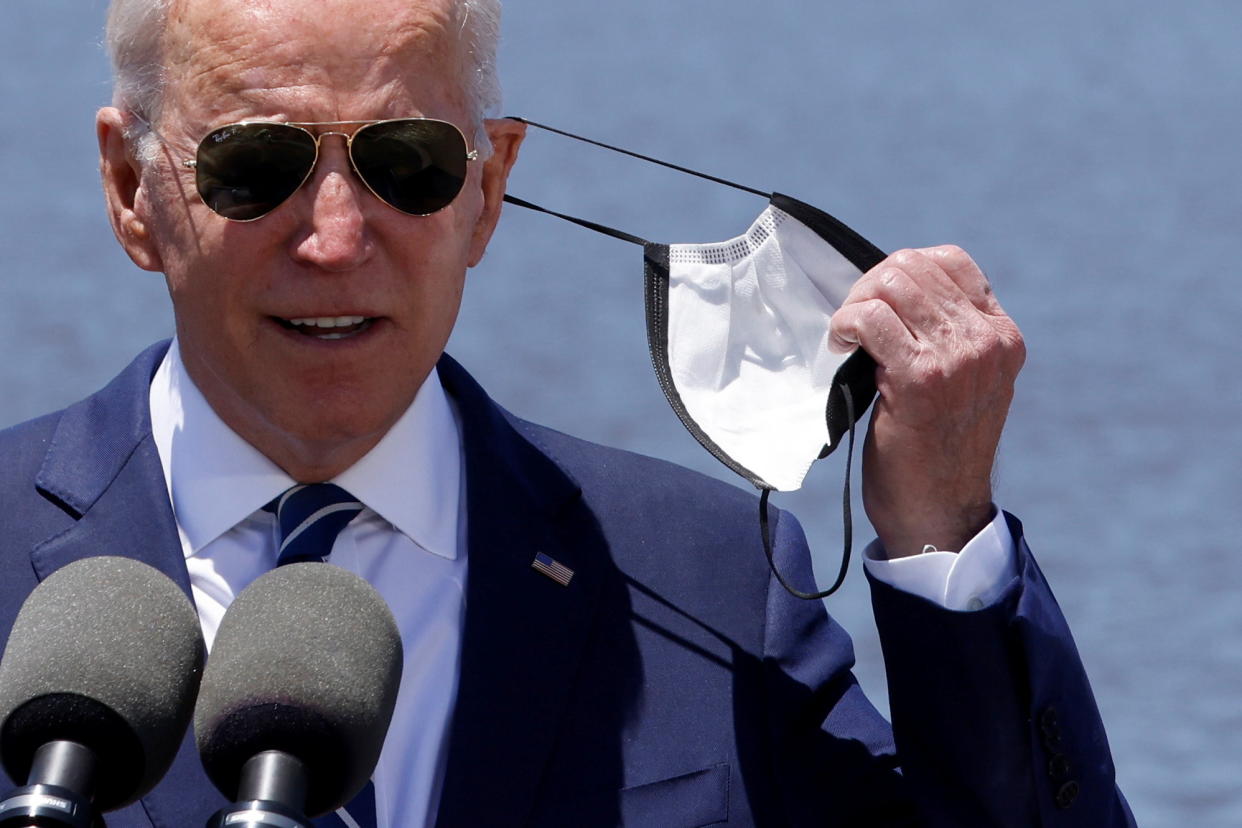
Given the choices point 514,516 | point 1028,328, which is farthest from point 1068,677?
point 1028,328

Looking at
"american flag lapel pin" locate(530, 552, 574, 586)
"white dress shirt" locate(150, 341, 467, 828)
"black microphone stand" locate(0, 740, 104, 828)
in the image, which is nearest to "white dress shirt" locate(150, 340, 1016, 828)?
"white dress shirt" locate(150, 341, 467, 828)

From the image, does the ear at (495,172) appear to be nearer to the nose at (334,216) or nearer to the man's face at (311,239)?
the man's face at (311,239)

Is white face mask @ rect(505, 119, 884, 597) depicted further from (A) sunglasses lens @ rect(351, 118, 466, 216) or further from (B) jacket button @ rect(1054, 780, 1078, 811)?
(B) jacket button @ rect(1054, 780, 1078, 811)

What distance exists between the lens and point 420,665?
291 centimetres

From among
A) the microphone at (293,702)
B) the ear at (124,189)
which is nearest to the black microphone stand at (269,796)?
the microphone at (293,702)

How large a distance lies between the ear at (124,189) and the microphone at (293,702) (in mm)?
1062

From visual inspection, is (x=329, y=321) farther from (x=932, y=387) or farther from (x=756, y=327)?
(x=932, y=387)

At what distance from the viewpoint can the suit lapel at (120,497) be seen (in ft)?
8.96

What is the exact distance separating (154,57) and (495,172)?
1.62 feet

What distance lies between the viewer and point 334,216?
9.10 feet

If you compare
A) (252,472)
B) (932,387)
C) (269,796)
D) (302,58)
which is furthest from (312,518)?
(269,796)

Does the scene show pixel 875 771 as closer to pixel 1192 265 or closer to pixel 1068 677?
pixel 1068 677

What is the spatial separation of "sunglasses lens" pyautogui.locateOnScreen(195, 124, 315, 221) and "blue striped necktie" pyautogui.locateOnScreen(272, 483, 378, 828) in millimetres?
382

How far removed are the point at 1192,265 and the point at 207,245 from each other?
737 cm
